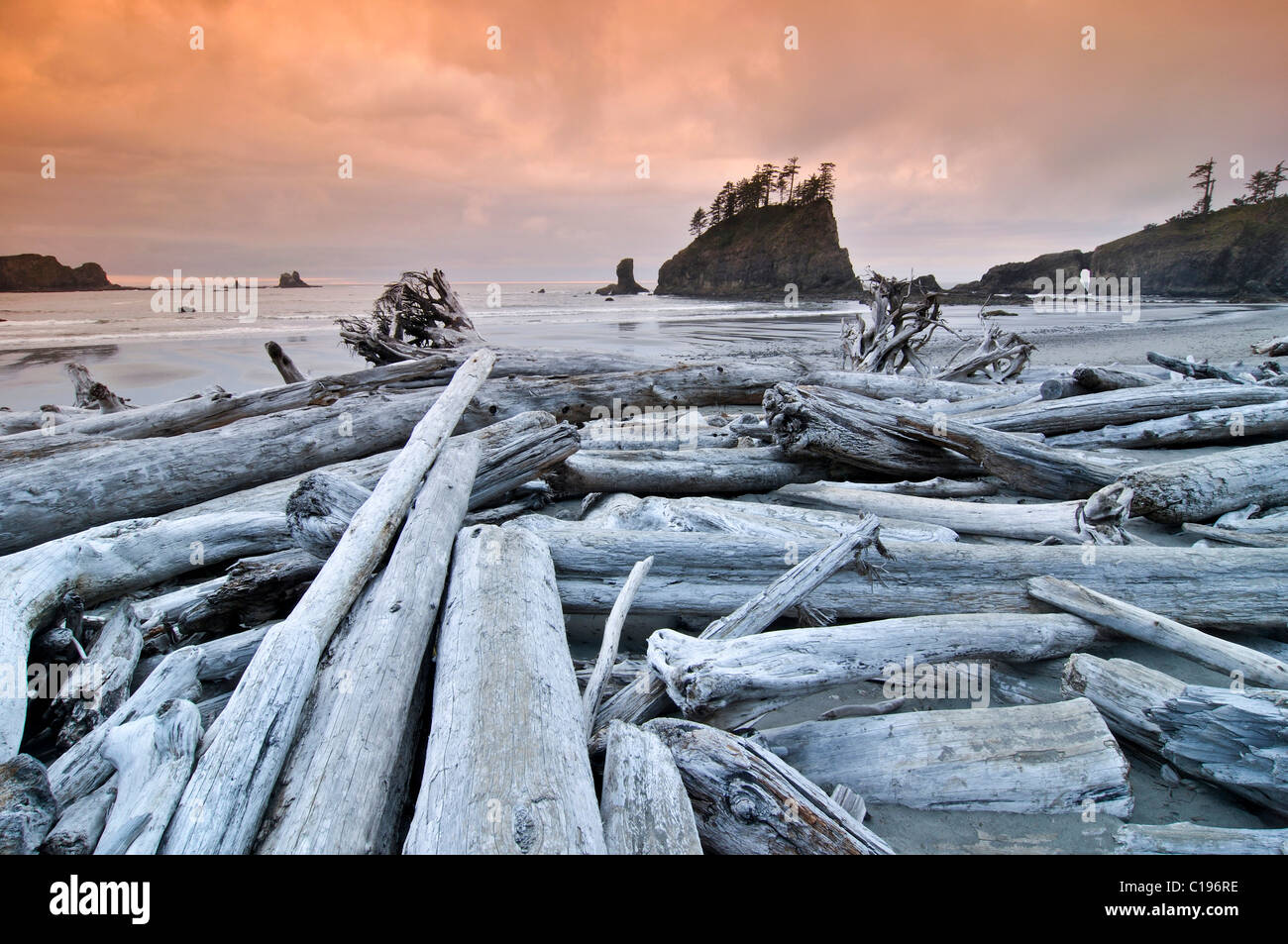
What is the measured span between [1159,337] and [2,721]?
26156 mm

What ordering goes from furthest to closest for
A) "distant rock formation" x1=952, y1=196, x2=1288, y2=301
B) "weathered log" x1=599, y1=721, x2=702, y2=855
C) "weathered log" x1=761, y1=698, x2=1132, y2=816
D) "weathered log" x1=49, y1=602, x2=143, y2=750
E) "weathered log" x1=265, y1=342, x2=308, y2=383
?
"distant rock formation" x1=952, y1=196, x2=1288, y2=301, "weathered log" x1=265, y1=342, x2=308, y2=383, "weathered log" x1=49, y1=602, x2=143, y2=750, "weathered log" x1=761, y1=698, x2=1132, y2=816, "weathered log" x1=599, y1=721, x2=702, y2=855

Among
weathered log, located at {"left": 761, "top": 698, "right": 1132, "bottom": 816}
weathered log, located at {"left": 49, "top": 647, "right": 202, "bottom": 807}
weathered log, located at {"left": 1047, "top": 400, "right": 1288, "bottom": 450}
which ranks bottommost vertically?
weathered log, located at {"left": 761, "top": 698, "right": 1132, "bottom": 816}

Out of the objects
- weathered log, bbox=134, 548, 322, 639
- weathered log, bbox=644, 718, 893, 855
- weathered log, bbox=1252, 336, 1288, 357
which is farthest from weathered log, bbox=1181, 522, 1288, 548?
weathered log, bbox=1252, 336, 1288, 357

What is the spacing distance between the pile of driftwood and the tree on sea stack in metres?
4.75

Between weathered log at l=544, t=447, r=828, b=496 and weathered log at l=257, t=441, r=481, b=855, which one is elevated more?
weathered log at l=544, t=447, r=828, b=496

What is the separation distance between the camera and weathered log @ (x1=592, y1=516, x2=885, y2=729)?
2.36 m

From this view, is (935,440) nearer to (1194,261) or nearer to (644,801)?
(644,801)

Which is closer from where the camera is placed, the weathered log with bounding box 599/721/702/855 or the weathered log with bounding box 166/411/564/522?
the weathered log with bounding box 599/721/702/855

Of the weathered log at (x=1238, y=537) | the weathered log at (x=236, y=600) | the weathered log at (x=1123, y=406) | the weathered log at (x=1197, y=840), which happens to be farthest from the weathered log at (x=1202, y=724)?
the weathered log at (x=1123, y=406)

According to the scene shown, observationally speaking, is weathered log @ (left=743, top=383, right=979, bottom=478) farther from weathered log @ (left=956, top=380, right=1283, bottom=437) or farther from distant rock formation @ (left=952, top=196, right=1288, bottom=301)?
distant rock formation @ (left=952, top=196, right=1288, bottom=301)

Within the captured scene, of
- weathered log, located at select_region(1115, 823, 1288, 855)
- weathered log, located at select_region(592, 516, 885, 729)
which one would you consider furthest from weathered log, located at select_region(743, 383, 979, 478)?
weathered log, located at select_region(1115, 823, 1288, 855)

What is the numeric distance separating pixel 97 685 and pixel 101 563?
48.2 inches

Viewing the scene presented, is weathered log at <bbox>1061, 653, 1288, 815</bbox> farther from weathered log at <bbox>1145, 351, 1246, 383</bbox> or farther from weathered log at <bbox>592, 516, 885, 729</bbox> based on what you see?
weathered log at <bbox>1145, 351, 1246, 383</bbox>

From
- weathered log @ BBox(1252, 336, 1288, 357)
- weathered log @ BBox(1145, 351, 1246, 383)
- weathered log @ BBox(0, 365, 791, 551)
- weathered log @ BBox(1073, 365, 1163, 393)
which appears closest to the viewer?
weathered log @ BBox(0, 365, 791, 551)
